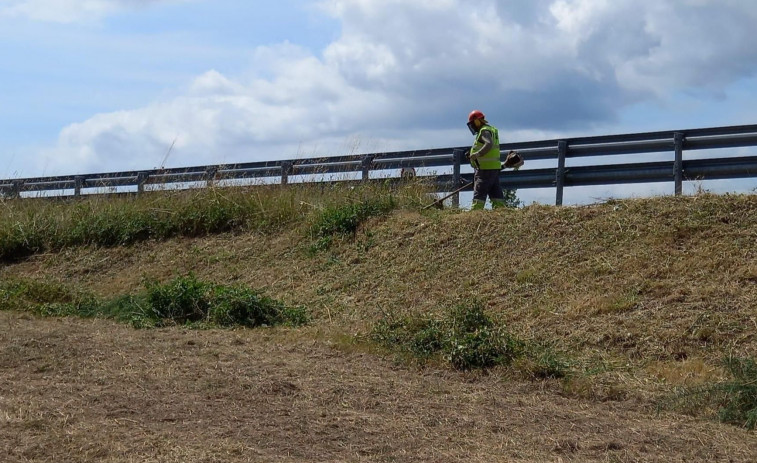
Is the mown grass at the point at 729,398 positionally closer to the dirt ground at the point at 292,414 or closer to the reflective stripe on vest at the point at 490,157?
the dirt ground at the point at 292,414

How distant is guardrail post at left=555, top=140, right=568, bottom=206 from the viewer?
15.3 metres

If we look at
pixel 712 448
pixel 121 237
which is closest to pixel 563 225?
pixel 712 448

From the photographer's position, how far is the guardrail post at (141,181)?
20078mm

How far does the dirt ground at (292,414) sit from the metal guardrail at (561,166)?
6.91m

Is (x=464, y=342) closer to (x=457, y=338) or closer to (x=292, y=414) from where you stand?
(x=457, y=338)

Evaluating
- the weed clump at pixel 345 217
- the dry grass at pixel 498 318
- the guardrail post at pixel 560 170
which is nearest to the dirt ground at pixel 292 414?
the dry grass at pixel 498 318

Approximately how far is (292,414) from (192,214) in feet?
37.5

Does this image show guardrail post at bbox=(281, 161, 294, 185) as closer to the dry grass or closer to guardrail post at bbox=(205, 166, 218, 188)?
guardrail post at bbox=(205, 166, 218, 188)

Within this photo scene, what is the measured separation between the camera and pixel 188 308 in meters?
12.3

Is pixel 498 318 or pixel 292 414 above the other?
pixel 498 318

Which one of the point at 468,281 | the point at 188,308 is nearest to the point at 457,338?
the point at 468,281

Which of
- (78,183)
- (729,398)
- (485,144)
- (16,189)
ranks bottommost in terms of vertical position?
(729,398)

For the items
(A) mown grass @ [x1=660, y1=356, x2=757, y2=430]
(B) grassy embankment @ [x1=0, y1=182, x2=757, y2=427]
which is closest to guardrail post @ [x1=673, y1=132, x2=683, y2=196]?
(B) grassy embankment @ [x1=0, y1=182, x2=757, y2=427]

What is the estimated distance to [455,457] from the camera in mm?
6121
